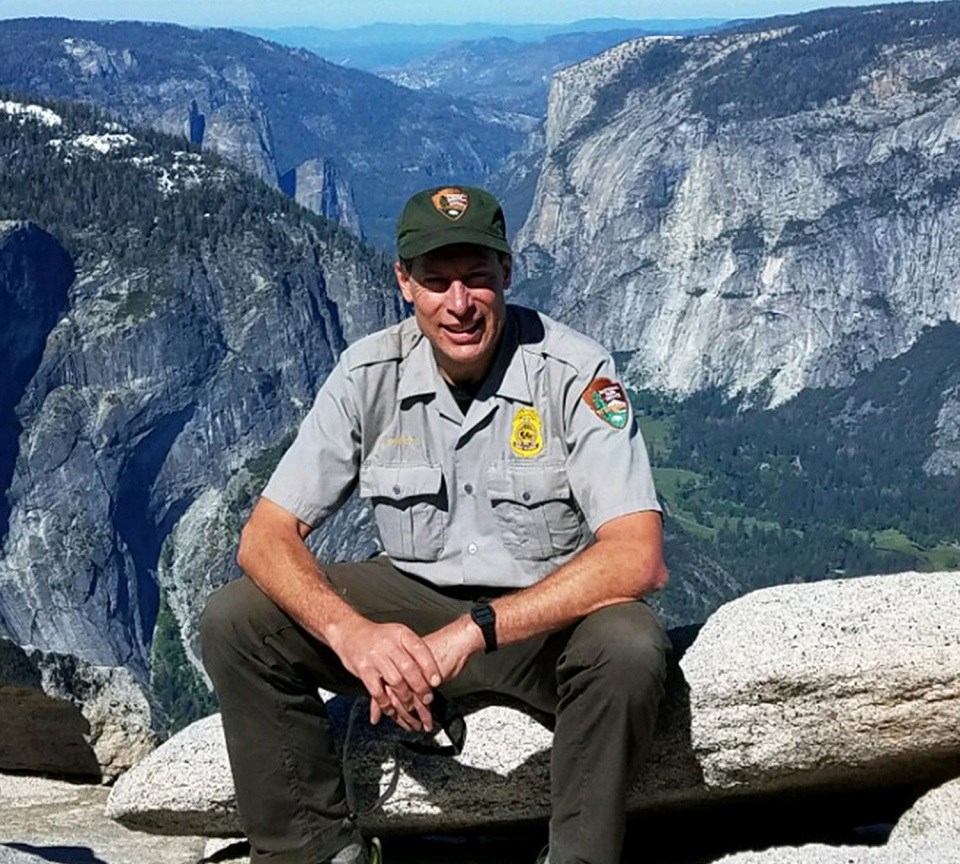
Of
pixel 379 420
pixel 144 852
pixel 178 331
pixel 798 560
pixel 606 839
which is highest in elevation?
pixel 379 420

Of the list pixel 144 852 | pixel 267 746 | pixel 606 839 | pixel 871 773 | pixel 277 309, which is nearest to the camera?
pixel 606 839

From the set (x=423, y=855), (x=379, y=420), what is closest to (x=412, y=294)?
(x=379, y=420)

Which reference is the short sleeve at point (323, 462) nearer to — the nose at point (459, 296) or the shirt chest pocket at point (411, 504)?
the shirt chest pocket at point (411, 504)

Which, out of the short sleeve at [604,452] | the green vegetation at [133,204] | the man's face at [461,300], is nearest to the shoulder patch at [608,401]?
the short sleeve at [604,452]

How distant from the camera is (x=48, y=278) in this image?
569ft

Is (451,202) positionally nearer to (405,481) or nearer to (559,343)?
(559,343)

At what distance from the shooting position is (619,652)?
711 centimetres

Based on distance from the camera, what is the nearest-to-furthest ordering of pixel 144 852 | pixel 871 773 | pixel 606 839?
pixel 606 839, pixel 871 773, pixel 144 852

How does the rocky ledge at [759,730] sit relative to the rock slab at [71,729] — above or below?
above

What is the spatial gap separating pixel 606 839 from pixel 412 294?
10.6 ft

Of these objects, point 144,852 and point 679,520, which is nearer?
point 144,852

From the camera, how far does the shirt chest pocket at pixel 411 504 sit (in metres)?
8.10

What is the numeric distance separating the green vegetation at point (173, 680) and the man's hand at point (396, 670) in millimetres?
99405

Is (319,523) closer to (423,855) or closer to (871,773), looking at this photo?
(423,855)
